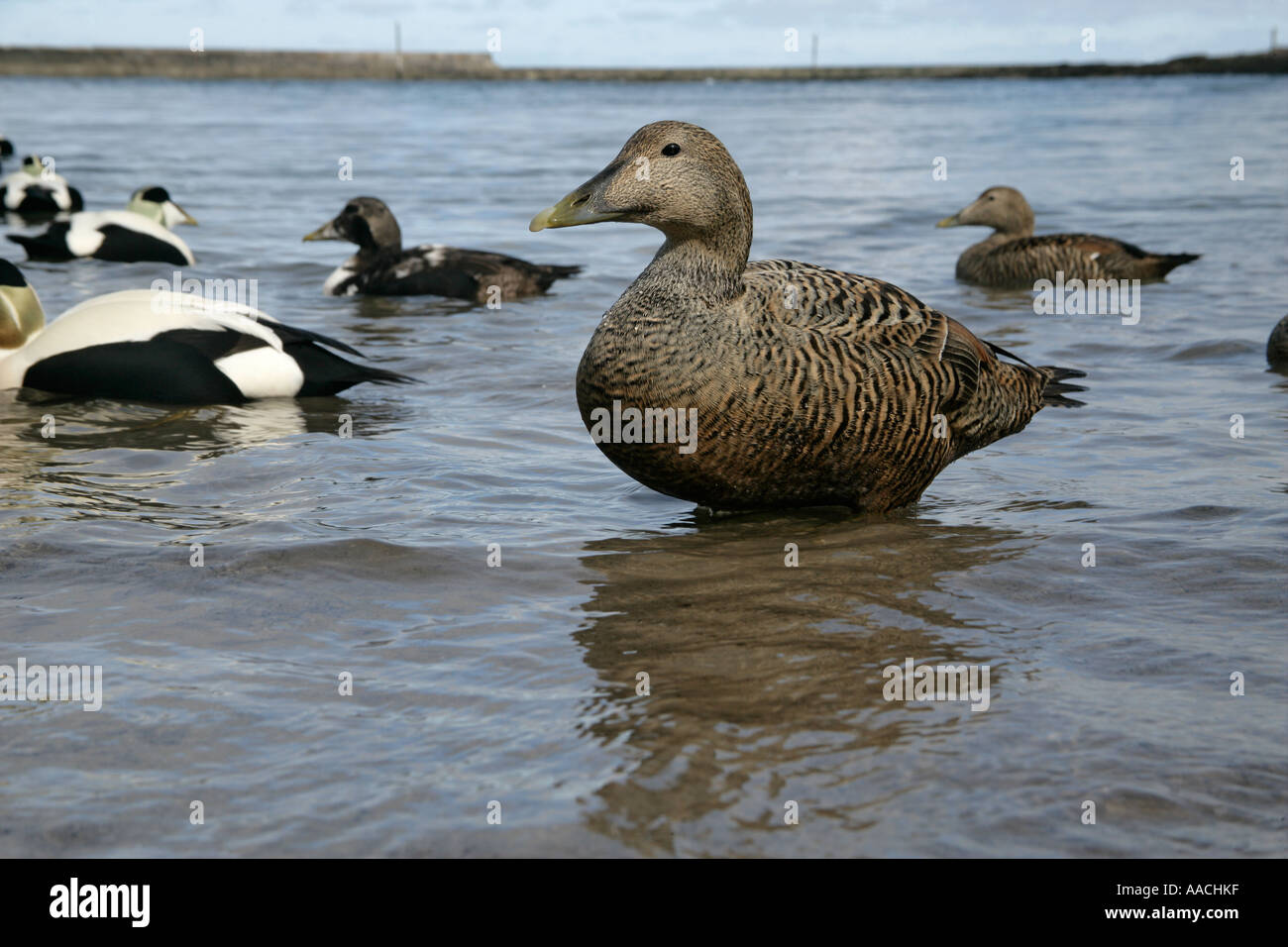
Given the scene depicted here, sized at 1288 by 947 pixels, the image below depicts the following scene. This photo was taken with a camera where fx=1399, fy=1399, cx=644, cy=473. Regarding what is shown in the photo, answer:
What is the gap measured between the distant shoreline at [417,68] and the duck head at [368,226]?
80792 mm

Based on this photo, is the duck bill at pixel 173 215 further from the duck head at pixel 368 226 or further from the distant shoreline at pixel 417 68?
the distant shoreline at pixel 417 68

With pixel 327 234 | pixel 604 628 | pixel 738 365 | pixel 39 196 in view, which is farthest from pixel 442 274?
pixel 39 196

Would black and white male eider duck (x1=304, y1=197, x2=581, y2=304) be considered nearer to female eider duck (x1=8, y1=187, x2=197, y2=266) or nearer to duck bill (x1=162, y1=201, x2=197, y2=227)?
female eider duck (x1=8, y1=187, x2=197, y2=266)

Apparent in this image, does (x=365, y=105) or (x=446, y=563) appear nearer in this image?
(x=446, y=563)

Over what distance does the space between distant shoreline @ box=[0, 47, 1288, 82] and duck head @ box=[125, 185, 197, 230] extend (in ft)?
252

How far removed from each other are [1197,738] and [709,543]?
1.91m

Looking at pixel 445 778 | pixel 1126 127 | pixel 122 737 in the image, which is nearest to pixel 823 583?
pixel 445 778

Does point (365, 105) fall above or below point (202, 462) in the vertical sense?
above

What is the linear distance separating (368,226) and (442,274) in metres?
1.13

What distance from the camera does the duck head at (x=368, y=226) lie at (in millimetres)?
11008

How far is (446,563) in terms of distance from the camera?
4.51 metres

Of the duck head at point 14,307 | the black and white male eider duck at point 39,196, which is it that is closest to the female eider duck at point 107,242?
the black and white male eider duck at point 39,196
